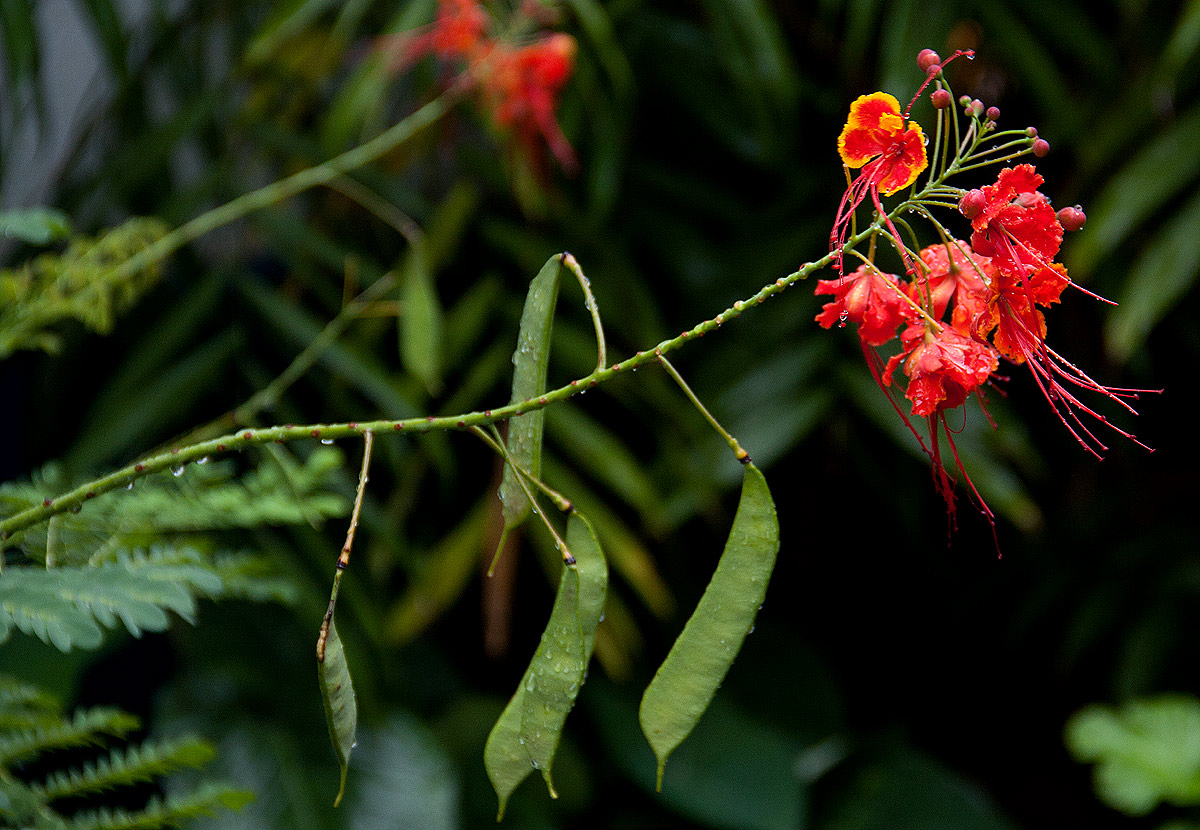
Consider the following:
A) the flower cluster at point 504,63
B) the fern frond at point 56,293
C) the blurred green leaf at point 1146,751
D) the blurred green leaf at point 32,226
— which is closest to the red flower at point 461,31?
the flower cluster at point 504,63

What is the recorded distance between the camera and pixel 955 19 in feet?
3.35

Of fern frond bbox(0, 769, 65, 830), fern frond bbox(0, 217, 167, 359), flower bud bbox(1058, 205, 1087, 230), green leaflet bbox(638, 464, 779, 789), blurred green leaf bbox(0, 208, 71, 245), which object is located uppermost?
blurred green leaf bbox(0, 208, 71, 245)

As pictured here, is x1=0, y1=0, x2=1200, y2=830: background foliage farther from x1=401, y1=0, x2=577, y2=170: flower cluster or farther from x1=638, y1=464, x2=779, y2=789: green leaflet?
x1=638, y1=464, x2=779, y2=789: green leaflet

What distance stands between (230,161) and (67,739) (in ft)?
2.77

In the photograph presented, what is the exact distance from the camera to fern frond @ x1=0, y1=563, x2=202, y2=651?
0.28 m

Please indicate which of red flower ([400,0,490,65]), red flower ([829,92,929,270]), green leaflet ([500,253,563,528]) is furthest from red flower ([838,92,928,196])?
red flower ([400,0,490,65])

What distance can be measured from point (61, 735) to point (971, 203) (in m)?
0.41

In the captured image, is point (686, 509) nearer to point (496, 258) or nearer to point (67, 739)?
point (496, 258)

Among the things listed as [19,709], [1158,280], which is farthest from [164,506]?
[1158,280]

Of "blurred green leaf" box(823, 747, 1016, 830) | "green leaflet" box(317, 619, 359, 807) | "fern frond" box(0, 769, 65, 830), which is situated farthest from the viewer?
"blurred green leaf" box(823, 747, 1016, 830)

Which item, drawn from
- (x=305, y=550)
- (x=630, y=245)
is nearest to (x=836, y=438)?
(x=630, y=245)

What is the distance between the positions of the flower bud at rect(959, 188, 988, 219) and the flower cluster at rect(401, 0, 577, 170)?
626mm

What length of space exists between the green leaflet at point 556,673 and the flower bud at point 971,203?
0.50ft

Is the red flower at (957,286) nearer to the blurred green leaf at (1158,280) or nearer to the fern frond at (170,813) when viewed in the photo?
the fern frond at (170,813)
